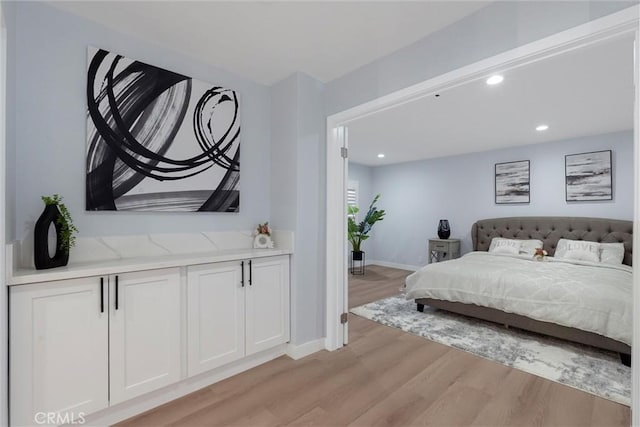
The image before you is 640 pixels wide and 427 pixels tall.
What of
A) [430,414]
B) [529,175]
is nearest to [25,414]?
[430,414]

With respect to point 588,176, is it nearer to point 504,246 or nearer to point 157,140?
point 504,246

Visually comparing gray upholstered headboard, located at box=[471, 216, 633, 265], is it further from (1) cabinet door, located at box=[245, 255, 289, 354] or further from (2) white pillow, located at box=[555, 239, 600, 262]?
(1) cabinet door, located at box=[245, 255, 289, 354]

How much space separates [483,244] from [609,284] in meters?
2.58

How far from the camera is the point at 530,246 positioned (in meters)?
4.59

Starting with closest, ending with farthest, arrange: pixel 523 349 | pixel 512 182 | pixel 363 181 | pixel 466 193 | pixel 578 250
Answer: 1. pixel 523 349
2. pixel 578 250
3. pixel 512 182
4. pixel 466 193
5. pixel 363 181

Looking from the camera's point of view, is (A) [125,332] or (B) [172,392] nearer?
(A) [125,332]

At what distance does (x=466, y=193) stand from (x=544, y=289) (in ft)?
10.5

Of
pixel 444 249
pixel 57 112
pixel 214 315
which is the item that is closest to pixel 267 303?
pixel 214 315

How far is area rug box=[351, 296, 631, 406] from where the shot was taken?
213cm

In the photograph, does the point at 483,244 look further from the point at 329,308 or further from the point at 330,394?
the point at 330,394

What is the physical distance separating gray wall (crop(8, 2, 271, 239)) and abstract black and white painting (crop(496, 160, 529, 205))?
→ 533cm

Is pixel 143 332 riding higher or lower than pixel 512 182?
lower

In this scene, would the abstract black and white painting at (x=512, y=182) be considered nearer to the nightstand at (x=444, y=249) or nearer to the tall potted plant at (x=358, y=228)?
the nightstand at (x=444, y=249)

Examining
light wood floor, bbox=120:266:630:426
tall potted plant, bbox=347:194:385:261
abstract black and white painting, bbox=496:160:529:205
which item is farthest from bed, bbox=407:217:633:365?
tall potted plant, bbox=347:194:385:261
